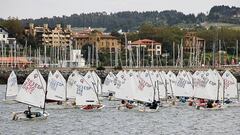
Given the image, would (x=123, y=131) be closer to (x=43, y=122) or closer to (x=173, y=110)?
(x=43, y=122)

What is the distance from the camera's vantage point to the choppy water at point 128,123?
5916cm

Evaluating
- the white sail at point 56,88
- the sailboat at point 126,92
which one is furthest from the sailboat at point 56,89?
the sailboat at point 126,92

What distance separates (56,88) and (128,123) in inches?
558

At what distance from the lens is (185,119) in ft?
227

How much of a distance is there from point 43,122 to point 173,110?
1838cm

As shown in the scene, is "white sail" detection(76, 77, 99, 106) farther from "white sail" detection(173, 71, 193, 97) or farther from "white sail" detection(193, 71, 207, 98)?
"white sail" detection(173, 71, 193, 97)

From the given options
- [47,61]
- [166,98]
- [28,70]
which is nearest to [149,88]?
[166,98]

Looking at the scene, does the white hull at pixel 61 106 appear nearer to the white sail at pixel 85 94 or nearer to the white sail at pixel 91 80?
the white sail at pixel 91 80

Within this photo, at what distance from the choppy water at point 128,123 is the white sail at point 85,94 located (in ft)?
3.79

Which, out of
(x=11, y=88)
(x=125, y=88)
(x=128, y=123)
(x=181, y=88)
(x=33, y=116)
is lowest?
(x=128, y=123)

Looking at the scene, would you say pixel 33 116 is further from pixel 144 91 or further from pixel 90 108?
pixel 144 91

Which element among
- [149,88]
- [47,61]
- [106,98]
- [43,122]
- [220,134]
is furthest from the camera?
[47,61]

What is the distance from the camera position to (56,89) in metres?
77.2

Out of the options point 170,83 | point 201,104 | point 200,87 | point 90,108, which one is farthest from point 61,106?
point 170,83
